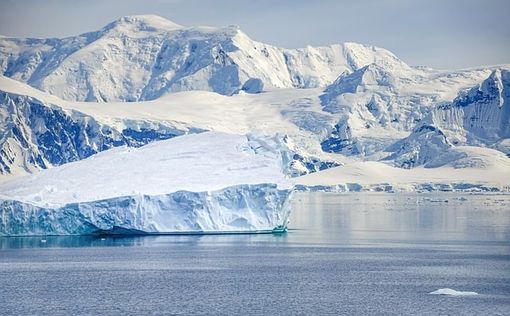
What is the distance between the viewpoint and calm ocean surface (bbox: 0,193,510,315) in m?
60.1

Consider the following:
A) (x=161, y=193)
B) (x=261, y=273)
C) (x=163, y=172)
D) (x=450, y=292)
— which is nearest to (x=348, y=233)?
(x=163, y=172)

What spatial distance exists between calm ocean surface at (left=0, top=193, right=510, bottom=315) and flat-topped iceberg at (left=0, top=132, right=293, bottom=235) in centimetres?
163

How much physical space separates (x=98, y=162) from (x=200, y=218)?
44.7 feet

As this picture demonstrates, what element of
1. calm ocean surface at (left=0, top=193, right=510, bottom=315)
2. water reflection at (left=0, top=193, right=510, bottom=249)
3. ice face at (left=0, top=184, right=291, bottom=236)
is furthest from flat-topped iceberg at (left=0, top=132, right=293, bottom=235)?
calm ocean surface at (left=0, top=193, right=510, bottom=315)

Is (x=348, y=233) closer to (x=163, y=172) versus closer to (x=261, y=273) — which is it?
(x=163, y=172)

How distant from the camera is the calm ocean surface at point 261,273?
60062mm

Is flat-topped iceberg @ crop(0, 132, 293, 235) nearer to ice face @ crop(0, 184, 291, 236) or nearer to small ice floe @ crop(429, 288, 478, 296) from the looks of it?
ice face @ crop(0, 184, 291, 236)

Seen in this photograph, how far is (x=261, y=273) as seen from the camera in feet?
245

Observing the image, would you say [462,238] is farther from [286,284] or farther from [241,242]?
[286,284]

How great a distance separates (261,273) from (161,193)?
1039 inches

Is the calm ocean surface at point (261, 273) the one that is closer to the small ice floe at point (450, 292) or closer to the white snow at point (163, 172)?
the small ice floe at point (450, 292)

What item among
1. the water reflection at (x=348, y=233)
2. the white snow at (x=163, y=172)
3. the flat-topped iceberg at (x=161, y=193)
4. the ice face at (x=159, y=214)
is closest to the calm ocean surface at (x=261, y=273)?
the water reflection at (x=348, y=233)

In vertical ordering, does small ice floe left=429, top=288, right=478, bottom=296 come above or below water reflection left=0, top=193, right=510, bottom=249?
below

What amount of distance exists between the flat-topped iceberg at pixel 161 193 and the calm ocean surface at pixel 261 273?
5.35 ft
